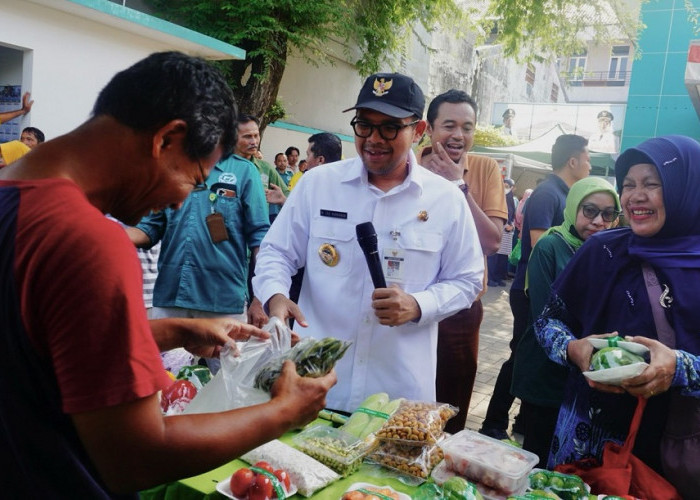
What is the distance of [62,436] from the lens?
1004 mm

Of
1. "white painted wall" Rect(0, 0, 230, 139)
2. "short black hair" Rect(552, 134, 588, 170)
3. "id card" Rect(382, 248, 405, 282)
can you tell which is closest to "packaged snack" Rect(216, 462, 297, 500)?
"id card" Rect(382, 248, 405, 282)

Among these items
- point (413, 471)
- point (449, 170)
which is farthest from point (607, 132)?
point (413, 471)

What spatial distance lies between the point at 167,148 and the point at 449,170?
226cm

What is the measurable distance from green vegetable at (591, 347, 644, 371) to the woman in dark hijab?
62 mm

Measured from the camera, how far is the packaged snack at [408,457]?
1.86 m

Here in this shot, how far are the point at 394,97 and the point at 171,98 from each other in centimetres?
144

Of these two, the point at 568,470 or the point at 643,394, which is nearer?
the point at 643,394

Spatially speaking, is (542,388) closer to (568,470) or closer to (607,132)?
(568,470)

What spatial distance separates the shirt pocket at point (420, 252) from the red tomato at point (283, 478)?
37.8 inches

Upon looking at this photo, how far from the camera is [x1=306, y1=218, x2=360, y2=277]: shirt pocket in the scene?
2330 mm

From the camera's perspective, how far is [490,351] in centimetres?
663

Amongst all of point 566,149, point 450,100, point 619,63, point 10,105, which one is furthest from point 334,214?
point 619,63

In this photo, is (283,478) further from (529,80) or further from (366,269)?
(529,80)

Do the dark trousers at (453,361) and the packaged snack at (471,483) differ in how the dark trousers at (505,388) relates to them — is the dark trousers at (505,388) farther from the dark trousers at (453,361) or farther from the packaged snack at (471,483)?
the packaged snack at (471,483)
